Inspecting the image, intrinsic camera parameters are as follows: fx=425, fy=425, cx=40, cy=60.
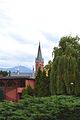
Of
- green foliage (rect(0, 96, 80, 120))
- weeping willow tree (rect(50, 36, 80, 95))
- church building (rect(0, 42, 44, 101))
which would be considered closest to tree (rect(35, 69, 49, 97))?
church building (rect(0, 42, 44, 101))

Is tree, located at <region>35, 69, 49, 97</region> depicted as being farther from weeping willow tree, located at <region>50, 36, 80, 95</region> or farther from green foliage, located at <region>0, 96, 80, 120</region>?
green foliage, located at <region>0, 96, 80, 120</region>

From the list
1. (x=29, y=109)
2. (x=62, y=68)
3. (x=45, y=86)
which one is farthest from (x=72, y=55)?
(x=29, y=109)

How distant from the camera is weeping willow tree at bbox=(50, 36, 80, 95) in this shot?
3238 cm

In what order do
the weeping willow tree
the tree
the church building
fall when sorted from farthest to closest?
the church building, the tree, the weeping willow tree

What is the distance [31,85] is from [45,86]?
4.30 metres

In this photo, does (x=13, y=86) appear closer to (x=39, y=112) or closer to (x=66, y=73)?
(x=66, y=73)

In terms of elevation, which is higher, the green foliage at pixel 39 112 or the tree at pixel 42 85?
the tree at pixel 42 85

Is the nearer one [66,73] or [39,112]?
[39,112]

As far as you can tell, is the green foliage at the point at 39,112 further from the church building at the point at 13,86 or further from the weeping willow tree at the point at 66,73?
the church building at the point at 13,86

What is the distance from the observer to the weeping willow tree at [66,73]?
32375 millimetres

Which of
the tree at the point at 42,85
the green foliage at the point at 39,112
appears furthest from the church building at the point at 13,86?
the green foliage at the point at 39,112

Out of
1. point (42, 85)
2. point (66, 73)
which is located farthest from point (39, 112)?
point (42, 85)

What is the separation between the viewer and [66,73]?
32625 millimetres

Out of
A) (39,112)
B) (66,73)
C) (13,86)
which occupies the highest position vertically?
(13,86)
